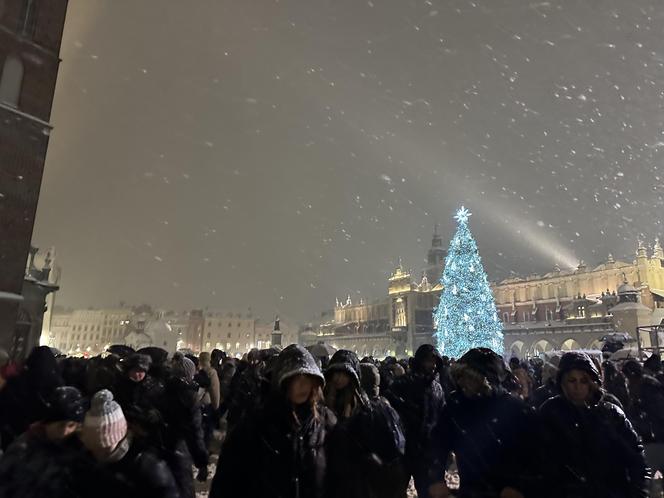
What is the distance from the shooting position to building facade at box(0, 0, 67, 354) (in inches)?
585

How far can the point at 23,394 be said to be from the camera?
12.7 feet

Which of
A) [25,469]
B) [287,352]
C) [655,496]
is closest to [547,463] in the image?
[287,352]

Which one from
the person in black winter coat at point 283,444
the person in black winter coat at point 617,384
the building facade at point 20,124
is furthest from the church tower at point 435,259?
the person in black winter coat at point 283,444

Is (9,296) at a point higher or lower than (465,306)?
lower

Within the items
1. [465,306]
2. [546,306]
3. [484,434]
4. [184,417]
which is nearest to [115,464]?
[484,434]

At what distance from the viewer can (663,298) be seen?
47.6m

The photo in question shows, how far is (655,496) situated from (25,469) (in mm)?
6867

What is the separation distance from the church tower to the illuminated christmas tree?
56825mm

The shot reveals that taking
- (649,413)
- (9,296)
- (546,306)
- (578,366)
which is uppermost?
(546,306)

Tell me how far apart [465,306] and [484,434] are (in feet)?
92.3

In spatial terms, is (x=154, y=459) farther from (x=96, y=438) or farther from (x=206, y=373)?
(x=206, y=373)

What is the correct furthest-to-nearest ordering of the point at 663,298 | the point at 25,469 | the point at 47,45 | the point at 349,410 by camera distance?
the point at 663,298
the point at 47,45
the point at 349,410
the point at 25,469

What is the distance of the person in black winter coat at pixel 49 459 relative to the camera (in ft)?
6.90

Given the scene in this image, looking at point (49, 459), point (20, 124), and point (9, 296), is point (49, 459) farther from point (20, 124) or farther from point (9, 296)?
point (20, 124)
